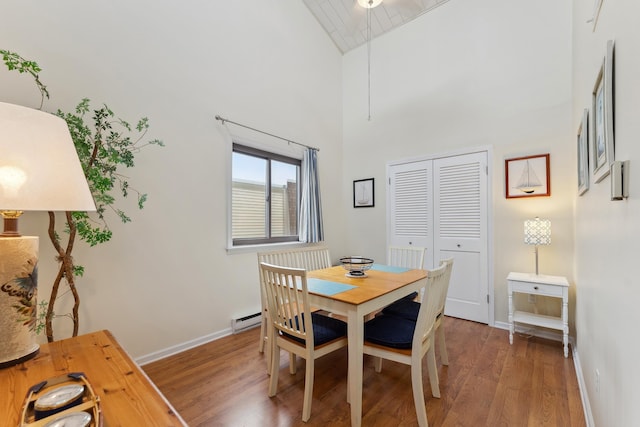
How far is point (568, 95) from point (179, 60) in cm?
378

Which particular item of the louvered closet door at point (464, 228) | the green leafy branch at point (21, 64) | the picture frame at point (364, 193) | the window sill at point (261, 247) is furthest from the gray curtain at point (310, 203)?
the green leafy branch at point (21, 64)

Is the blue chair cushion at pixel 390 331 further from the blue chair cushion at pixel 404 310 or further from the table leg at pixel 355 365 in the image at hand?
the table leg at pixel 355 365

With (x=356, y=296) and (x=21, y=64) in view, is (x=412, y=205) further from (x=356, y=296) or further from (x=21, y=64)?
(x=21, y=64)

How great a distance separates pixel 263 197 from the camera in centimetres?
351

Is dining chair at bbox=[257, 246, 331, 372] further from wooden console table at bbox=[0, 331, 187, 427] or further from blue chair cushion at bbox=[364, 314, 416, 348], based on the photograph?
wooden console table at bbox=[0, 331, 187, 427]

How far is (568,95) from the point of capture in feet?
8.98

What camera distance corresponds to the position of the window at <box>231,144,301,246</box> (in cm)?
320

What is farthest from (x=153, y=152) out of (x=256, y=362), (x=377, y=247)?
(x=377, y=247)

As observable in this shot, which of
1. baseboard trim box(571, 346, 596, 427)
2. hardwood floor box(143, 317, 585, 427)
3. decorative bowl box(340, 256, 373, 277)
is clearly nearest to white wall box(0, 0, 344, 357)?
hardwood floor box(143, 317, 585, 427)

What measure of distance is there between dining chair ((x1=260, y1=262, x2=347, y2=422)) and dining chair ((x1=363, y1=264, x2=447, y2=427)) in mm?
230

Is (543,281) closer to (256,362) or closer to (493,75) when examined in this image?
(493,75)

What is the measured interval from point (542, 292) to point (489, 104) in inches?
81.5

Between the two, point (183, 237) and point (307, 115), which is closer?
point (183, 237)

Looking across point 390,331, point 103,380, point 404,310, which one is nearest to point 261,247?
point 404,310
